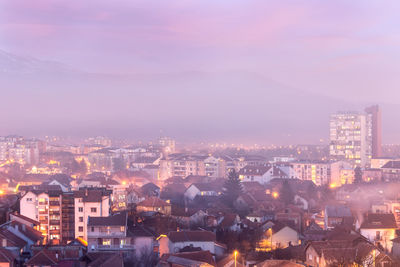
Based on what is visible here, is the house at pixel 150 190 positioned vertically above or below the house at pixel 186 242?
below

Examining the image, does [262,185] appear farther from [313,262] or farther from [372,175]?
Answer: [313,262]

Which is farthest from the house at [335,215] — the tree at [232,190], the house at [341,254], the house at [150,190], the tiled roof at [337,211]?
the house at [150,190]

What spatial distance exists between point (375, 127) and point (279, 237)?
41.5m

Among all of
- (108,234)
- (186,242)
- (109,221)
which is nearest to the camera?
(186,242)

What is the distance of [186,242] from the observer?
16.5 m

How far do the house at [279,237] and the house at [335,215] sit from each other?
2571 mm

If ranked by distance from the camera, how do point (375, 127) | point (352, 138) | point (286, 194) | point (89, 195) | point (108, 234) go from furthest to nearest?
Answer: point (375, 127) < point (352, 138) < point (286, 194) < point (89, 195) < point (108, 234)

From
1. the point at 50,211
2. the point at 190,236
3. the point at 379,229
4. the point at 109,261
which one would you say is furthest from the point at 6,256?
the point at 379,229

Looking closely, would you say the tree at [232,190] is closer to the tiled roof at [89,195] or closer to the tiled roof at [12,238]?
the tiled roof at [89,195]

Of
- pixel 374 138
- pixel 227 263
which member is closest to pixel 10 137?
pixel 374 138

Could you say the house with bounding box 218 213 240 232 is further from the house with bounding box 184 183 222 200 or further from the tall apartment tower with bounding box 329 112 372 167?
the tall apartment tower with bounding box 329 112 372 167

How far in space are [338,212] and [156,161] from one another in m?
30.3

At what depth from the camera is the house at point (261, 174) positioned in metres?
36.8

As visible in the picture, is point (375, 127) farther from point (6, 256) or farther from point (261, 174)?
point (6, 256)
